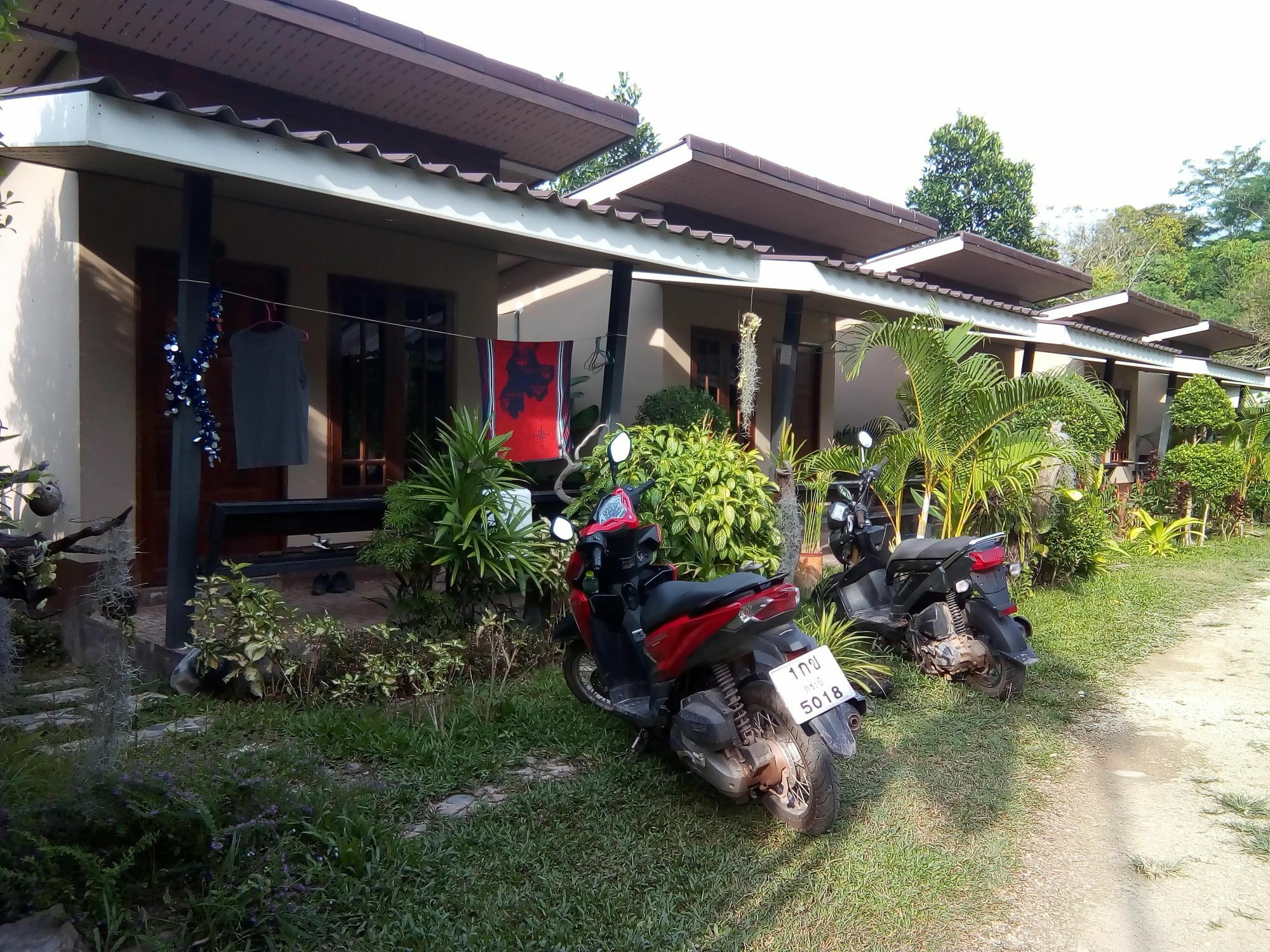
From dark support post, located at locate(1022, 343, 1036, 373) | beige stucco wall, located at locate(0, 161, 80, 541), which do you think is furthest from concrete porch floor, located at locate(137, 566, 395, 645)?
dark support post, located at locate(1022, 343, 1036, 373)

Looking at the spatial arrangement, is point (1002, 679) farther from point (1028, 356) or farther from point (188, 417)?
point (1028, 356)

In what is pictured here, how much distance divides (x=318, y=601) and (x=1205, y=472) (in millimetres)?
12322

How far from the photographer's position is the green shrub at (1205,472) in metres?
13.0

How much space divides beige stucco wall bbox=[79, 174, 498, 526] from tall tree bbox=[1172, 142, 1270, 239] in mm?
43797

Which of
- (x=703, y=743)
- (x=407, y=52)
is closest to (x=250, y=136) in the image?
(x=407, y=52)

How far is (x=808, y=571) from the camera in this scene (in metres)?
7.84

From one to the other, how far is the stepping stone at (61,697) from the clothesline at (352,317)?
234 centimetres

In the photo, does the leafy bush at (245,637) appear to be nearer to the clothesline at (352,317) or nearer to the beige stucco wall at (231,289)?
the clothesline at (352,317)

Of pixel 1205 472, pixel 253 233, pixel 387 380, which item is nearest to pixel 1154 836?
pixel 387 380

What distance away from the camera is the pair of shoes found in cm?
714

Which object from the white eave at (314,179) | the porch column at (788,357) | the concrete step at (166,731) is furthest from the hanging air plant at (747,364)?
the concrete step at (166,731)

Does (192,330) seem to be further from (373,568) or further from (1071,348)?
(1071,348)

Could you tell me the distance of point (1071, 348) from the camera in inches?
486

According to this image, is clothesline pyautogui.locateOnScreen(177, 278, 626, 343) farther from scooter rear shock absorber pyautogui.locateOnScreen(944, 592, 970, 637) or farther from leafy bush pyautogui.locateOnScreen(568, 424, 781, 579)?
scooter rear shock absorber pyautogui.locateOnScreen(944, 592, 970, 637)
